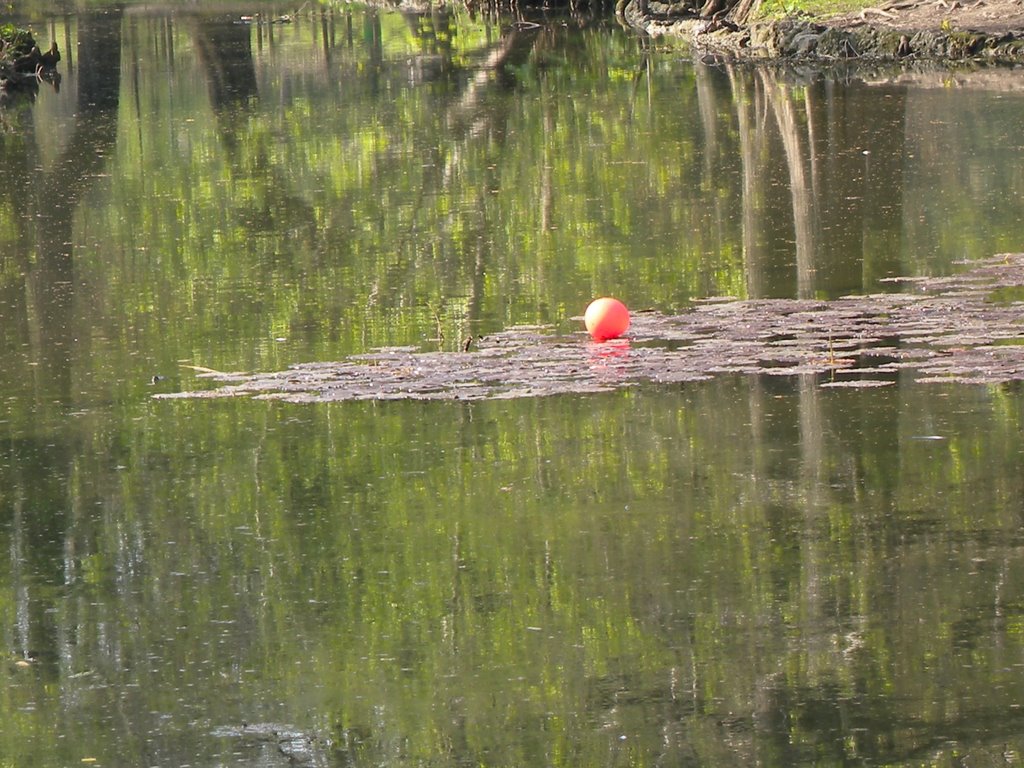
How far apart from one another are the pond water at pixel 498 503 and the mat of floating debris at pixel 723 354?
0.90 feet

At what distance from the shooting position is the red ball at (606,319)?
11.1m

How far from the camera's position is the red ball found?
437 inches

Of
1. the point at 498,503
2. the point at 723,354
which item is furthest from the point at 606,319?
the point at 498,503

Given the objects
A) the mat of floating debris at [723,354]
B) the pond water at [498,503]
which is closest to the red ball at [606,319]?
the mat of floating debris at [723,354]

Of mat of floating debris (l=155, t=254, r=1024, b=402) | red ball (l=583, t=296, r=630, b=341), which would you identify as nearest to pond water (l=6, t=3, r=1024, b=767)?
mat of floating debris (l=155, t=254, r=1024, b=402)

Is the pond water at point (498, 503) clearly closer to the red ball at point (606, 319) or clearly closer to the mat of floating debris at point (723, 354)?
the mat of floating debris at point (723, 354)

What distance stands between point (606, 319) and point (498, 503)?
306 centimetres

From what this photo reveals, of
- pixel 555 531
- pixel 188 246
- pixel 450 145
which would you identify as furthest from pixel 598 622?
pixel 450 145

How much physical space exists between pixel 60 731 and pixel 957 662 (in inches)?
110

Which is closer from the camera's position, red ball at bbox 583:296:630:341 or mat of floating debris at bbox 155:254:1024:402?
mat of floating debris at bbox 155:254:1024:402

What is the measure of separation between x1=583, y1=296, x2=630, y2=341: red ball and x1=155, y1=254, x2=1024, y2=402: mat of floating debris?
0.32ft

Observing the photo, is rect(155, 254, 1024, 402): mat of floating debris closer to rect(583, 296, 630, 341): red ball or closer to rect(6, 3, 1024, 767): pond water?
rect(583, 296, 630, 341): red ball

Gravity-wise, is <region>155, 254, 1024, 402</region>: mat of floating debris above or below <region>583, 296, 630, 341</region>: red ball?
below

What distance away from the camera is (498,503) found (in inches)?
324
